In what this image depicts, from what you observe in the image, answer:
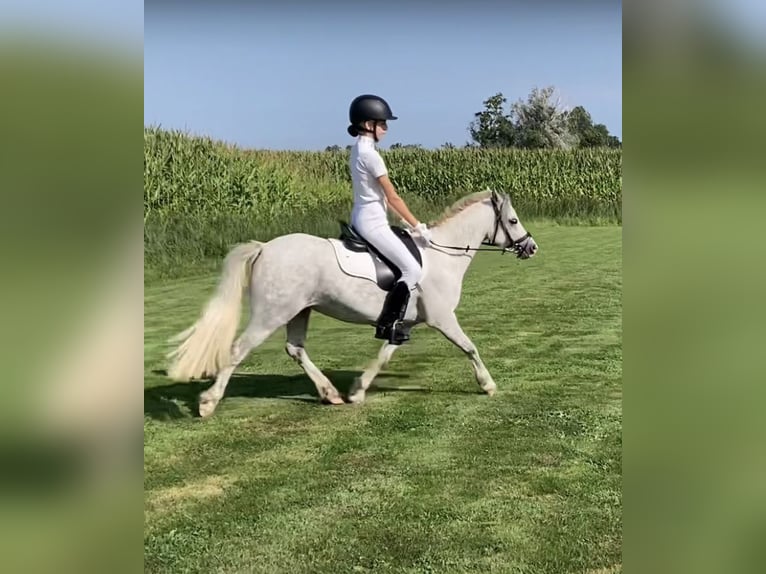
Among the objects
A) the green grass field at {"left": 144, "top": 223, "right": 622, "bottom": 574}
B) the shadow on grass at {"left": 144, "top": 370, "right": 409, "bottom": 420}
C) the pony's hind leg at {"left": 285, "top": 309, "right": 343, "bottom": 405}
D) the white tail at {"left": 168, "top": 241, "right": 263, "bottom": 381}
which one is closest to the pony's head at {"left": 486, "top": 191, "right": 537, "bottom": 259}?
the green grass field at {"left": 144, "top": 223, "right": 622, "bottom": 574}

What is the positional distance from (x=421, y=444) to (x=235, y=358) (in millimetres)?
1029

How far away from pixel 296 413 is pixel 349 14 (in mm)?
1988

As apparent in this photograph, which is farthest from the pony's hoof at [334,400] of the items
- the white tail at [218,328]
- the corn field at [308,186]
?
the corn field at [308,186]

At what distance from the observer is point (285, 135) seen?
351 centimetres

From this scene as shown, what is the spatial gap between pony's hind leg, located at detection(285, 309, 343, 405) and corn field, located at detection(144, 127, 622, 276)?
1.63ft

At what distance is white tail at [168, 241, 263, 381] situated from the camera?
3.54 m

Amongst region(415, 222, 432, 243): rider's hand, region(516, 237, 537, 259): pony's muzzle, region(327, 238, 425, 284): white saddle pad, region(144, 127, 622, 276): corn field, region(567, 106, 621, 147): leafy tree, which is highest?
region(567, 106, 621, 147): leafy tree

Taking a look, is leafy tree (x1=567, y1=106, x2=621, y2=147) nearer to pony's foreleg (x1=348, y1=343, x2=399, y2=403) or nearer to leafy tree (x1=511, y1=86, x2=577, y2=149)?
leafy tree (x1=511, y1=86, x2=577, y2=149)
